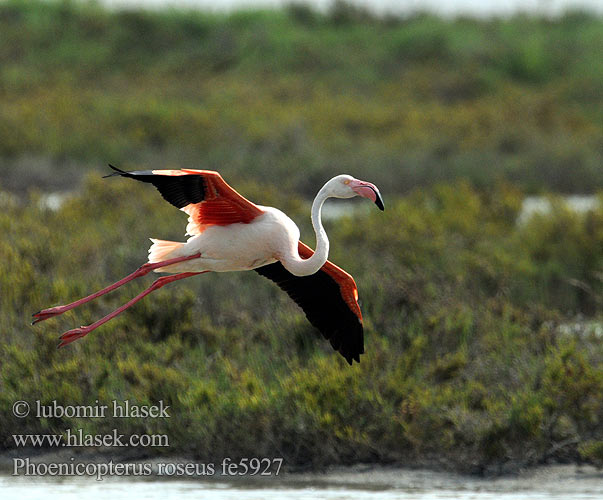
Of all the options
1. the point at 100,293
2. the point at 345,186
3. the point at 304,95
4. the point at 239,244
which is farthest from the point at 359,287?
the point at 304,95

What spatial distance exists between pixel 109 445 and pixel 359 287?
229 centimetres

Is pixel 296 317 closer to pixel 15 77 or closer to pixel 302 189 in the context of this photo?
pixel 302 189

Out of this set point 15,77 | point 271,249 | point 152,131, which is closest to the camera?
point 271,249

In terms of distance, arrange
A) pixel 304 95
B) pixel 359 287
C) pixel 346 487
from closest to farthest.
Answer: pixel 346 487 < pixel 359 287 < pixel 304 95

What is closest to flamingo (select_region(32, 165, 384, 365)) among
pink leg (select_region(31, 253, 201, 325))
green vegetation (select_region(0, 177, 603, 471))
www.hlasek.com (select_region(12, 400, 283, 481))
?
pink leg (select_region(31, 253, 201, 325))

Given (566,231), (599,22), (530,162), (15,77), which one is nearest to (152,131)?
(530,162)

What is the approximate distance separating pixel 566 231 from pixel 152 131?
12.3m

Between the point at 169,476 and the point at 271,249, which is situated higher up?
the point at 271,249

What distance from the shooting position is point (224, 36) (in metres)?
35.7

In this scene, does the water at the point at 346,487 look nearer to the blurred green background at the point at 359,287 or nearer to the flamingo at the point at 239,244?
the blurred green background at the point at 359,287

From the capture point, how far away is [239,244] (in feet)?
18.2

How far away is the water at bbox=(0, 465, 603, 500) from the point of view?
6.84 metres

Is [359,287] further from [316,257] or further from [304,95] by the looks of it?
[304,95]

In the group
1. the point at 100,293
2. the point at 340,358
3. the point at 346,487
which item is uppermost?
the point at 100,293
